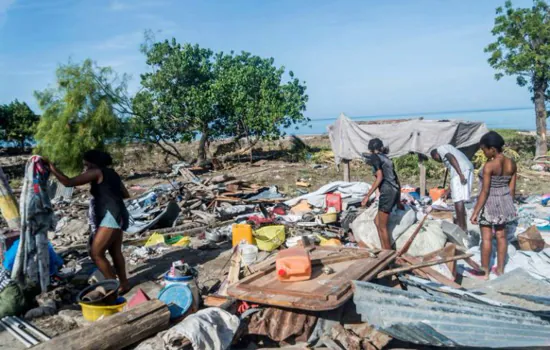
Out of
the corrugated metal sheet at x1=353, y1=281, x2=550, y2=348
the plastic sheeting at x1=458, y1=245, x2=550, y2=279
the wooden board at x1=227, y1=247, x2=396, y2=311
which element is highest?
the wooden board at x1=227, y1=247, x2=396, y2=311

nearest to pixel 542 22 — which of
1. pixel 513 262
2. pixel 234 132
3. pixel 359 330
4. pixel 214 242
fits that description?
pixel 234 132

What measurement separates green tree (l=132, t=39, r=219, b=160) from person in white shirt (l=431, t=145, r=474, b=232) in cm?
1256

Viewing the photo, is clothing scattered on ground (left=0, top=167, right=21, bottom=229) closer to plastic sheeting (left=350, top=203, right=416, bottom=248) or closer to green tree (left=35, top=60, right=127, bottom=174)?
plastic sheeting (left=350, top=203, right=416, bottom=248)

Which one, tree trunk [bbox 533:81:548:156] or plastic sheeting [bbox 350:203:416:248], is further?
tree trunk [bbox 533:81:548:156]

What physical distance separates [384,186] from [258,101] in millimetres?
13706

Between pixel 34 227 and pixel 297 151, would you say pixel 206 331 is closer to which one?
pixel 34 227

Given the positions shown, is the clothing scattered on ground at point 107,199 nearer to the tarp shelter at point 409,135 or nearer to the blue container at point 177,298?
the blue container at point 177,298

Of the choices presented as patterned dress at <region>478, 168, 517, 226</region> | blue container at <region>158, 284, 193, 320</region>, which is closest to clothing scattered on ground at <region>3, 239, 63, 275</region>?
blue container at <region>158, 284, 193, 320</region>

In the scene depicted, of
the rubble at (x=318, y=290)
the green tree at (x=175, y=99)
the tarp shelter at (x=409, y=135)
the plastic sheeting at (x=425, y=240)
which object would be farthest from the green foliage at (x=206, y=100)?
the plastic sheeting at (x=425, y=240)

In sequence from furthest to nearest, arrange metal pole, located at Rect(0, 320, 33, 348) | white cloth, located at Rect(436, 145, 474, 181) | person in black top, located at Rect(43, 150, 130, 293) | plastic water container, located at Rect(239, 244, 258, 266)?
white cloth, located at Rect(436, 145, 474, 181) < plastic water container, located at Rect(239, 244, 258, 266) < person in black top, located at Rect(43, 150, 130, 293) < metal pole, located at Rect(0, 320, 33, 348)

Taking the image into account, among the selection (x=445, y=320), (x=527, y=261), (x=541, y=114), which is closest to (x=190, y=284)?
(x=445, y=320)

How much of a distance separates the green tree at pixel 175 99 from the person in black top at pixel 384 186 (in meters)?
13.1

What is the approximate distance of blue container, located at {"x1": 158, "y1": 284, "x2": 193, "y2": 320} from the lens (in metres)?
4.12

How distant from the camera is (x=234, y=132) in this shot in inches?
778
